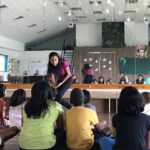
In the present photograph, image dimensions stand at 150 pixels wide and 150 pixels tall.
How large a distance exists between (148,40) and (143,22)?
91 centimetres

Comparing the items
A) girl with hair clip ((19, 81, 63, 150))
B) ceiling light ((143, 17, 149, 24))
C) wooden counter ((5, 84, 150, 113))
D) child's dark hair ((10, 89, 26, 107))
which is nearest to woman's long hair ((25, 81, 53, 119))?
girl with hair clip ((19, 81, 63, 150))

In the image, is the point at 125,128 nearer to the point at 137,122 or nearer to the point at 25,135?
the point at 137,122

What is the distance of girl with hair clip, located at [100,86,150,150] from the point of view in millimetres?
2382

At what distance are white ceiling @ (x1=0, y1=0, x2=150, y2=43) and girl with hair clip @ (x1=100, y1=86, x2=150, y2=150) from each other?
9121mm

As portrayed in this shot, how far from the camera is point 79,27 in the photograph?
16.1 metres

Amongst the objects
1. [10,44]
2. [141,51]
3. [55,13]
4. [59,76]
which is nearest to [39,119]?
[59,76]

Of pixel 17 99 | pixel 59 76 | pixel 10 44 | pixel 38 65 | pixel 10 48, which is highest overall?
pixel 10 44

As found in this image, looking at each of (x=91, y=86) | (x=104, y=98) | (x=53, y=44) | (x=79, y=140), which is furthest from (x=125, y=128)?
(x=53, y=44)

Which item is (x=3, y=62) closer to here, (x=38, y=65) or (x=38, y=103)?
(x=38, y=65)

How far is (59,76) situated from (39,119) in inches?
60.8

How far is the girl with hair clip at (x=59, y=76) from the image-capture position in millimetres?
4238

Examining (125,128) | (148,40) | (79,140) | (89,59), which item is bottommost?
(79,140)

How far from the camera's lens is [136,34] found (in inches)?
603

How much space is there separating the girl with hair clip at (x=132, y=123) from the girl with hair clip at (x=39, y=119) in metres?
0.70
